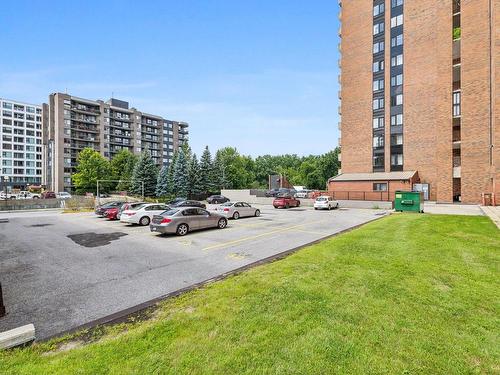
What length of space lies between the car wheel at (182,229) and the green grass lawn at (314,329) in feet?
27.0

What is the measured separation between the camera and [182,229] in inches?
618

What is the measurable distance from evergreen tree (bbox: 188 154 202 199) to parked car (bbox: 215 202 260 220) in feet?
100

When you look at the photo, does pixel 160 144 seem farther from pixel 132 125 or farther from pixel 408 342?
pixel 408 342

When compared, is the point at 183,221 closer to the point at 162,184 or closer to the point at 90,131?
the point at 162,184

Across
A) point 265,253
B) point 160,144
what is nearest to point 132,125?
point 160,144

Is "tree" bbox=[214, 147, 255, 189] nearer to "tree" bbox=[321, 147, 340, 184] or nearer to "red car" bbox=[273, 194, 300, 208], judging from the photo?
"tree" bbox=[321, 147, 340, 184]

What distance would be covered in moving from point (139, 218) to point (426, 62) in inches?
1680

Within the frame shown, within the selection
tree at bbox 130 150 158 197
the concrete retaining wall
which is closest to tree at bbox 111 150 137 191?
tree at bbox 130 150 158 197

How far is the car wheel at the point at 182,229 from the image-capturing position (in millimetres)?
15523

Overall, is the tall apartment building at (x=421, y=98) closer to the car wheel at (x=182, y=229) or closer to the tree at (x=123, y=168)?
the car wheel at (x=182, y=229)

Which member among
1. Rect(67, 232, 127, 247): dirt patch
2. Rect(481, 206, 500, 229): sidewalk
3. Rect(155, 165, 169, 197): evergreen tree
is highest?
Rect(155, 165, 169, 197): evergreen tree

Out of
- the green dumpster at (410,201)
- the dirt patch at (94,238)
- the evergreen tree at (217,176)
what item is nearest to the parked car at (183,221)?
the dirt patch at (94,238)

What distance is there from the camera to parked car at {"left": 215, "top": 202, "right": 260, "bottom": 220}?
23297 millimetres

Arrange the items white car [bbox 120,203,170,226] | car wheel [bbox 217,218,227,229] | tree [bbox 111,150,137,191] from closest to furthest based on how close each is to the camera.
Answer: car wheel [bbox 217,218,227,229] → white car [bbox 120,203,170,226] → tree [bbox 111,150,137,191]
